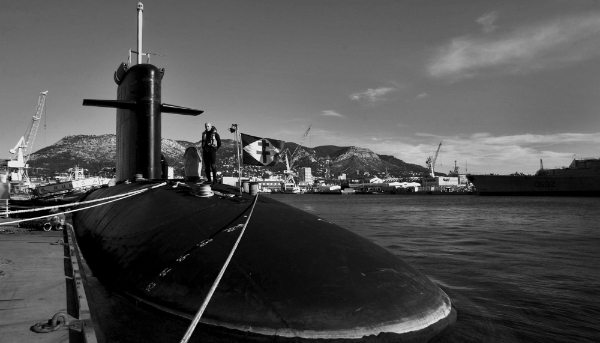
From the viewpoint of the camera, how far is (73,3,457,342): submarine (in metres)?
3.68

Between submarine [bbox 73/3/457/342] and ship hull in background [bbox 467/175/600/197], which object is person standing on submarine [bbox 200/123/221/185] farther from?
ship hull in background [bbox 467/175/600/197]

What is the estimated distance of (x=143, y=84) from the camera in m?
10.1

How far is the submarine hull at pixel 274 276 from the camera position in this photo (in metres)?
3.68

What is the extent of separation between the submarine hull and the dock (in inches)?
27.3

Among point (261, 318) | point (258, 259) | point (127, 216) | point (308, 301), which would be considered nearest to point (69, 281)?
point (127, 216)

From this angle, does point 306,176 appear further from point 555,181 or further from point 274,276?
point 274,276

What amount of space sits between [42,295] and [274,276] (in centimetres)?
312

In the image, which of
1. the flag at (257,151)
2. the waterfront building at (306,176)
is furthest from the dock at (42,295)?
the waterfront building at (306,176)

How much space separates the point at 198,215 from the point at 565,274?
814 cm

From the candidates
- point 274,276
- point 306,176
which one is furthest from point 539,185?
point 306,176

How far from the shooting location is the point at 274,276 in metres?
4.12

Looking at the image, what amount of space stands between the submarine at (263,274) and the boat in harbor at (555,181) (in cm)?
8264

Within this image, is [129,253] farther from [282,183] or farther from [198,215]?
[282,183]

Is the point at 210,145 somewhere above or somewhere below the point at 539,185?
above
